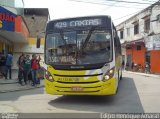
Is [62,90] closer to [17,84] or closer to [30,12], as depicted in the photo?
[17,84]

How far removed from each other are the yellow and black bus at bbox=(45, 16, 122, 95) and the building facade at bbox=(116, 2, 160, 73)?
20.0m

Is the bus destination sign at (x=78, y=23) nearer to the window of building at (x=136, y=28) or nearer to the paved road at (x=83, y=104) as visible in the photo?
the paved road at (x=83, y=104)

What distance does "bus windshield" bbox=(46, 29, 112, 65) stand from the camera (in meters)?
10.3

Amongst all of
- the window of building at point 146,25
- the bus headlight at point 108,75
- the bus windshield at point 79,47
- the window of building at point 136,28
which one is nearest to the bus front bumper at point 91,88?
the bus headlight at point 108,75

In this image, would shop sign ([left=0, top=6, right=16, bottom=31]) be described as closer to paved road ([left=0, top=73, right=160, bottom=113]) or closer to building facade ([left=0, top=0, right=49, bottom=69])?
building facade ([left=0, top=0, right=49, bottom=69])

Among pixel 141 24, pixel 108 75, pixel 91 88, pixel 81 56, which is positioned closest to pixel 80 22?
pixel 81 56

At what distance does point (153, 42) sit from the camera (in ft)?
99.1

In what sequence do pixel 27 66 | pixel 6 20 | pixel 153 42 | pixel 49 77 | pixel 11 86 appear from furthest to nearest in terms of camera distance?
pixel 153 42 → pixel 6 20 → pixel 27 66 → pixel 11 86 → pixel 49 77

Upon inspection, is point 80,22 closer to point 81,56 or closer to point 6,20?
point 81,56

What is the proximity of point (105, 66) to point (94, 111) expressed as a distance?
5.55 feet

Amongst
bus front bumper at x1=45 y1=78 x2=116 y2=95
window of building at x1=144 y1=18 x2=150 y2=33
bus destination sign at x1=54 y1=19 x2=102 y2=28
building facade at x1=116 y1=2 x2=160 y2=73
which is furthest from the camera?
window of building at x1=144 y1=18 x2=150 y2=33

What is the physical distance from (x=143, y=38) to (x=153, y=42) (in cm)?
384

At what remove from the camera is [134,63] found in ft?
126

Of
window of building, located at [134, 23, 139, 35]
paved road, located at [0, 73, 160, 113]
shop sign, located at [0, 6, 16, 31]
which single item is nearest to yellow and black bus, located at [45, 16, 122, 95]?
paved road, located at [0, 73, 160, 113]
